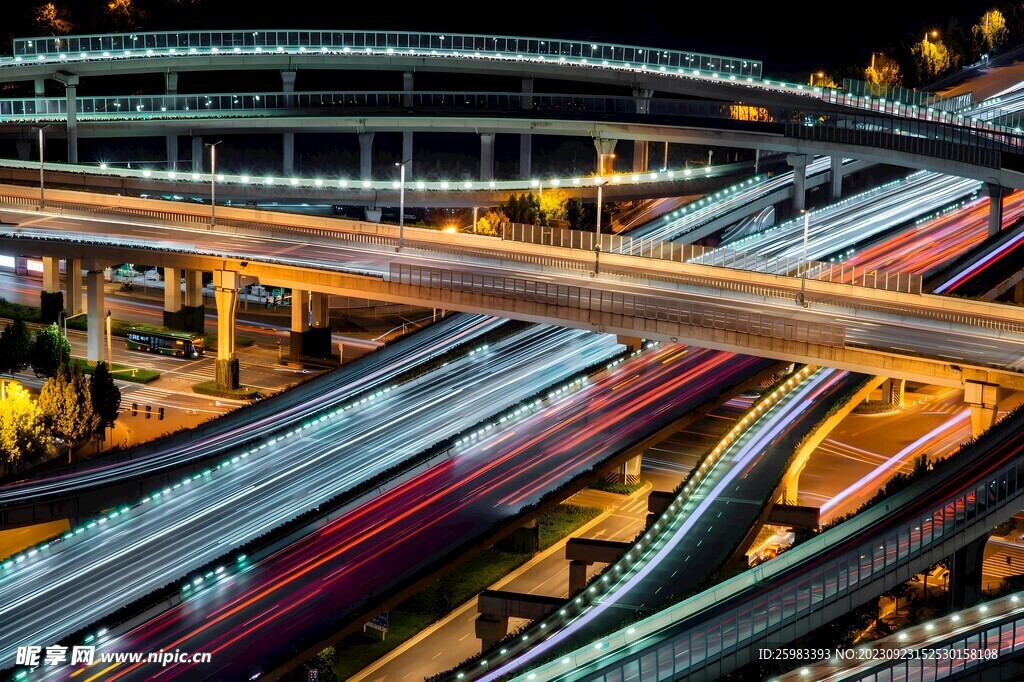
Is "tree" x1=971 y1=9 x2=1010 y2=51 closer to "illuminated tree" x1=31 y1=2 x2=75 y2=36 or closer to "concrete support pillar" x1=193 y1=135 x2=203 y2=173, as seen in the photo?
"concrete support pillar" x1=193 y1=135 x2=203 y2=173

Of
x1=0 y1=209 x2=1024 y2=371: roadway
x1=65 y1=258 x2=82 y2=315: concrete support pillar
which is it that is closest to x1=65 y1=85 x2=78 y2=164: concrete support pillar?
x1=65 y1=258 x2=82 y2=315: concrete support pillar

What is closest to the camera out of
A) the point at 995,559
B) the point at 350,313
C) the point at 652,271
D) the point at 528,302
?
the point at 995,559

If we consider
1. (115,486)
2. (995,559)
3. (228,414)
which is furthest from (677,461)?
(115,486)

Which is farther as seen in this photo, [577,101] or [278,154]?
[278,154]

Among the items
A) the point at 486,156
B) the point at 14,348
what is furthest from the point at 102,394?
the point at 486,156

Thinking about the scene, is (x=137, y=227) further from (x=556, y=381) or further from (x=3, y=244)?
(x=556, y=381)

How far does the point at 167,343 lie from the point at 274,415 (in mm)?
19411

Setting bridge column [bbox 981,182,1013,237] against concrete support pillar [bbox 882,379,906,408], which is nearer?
concrete support pillar [bbox 882,379,906,408]

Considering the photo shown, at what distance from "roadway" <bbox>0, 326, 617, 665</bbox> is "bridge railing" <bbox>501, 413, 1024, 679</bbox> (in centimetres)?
1538

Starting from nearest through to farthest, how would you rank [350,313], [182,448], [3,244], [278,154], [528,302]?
[182,448] < [528,302] < [3,244] < [350,313] < [278,154]

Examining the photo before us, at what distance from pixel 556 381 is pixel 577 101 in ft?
174

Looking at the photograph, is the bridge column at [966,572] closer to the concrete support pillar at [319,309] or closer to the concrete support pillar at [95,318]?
the concrete support pillar at [319,309]

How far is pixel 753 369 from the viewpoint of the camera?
70.6 meters

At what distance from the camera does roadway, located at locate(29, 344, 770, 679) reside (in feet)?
142
